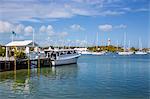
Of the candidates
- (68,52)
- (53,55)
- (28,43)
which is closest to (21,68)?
(28,43)

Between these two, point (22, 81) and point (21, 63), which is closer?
point (22, 81)

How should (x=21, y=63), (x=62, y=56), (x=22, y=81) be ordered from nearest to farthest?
(x=22, y=81), (x=21, y=63), (x=62, y=56)

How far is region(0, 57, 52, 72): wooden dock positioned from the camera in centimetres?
5244

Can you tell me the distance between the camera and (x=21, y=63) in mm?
58250

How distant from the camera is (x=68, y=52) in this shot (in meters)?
78.9

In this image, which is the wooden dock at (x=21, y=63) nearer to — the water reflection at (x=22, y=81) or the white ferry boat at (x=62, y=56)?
the white ferry boat at (x=62, y=56)

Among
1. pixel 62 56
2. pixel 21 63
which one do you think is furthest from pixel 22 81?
pixel 62 56

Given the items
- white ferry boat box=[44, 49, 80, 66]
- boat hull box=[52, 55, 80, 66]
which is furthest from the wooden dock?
white ferry boat box=[44, 49, 80, 66]

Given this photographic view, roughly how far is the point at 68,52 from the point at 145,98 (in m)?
52.2

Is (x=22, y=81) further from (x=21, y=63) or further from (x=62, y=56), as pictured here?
(x=62, y=56)

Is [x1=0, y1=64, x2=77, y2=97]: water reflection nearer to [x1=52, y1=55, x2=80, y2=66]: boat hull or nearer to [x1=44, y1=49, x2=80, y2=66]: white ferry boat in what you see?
[x1=52, y1=55, x2=80, y2=66]: boat hull

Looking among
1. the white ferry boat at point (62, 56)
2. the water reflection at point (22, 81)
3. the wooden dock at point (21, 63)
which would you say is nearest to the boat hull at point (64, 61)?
the white ferry boat at point (62, 56)

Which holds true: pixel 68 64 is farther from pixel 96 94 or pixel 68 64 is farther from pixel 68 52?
pixel 96 94

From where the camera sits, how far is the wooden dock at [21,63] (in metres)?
52.4
